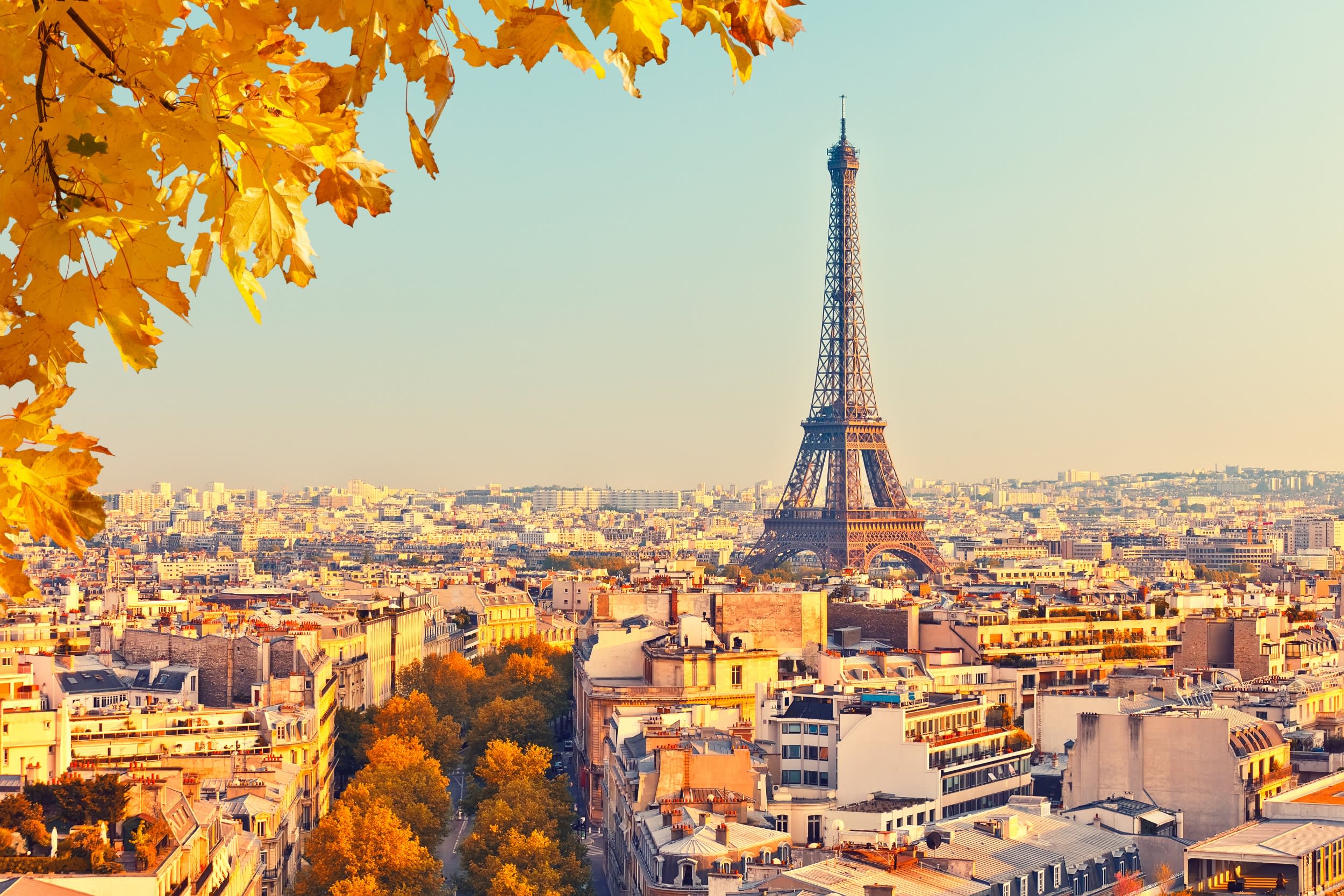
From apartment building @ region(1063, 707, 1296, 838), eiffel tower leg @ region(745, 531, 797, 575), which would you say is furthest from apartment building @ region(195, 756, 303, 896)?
eiffel tower leg @ region(745, 531, 797, 575)

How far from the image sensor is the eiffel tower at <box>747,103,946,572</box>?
113 meters

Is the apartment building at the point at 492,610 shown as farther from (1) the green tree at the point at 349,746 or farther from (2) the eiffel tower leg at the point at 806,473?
(1) the green tree at the point at 349,746

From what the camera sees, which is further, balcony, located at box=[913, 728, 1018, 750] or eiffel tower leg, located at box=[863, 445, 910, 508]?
eiffel tower leg, located at box=[863, 445, 910, 508]

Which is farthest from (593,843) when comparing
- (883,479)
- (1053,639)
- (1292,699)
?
(883,479)

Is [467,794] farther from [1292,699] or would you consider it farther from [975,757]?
[1292,699]

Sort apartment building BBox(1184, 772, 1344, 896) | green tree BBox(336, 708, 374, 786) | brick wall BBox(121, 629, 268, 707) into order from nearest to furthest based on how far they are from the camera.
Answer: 1. apartment building BBox(1184, 772, 1344, 896)
2. brick wall BBox(121, 629, 268, 707)
3. green tree BBox(336, 708, 374, 786)

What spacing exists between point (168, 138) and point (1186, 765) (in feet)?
99.8

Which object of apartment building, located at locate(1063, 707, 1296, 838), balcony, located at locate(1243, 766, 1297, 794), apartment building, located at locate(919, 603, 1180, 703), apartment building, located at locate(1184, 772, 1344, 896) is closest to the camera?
apartment building, located at locate(1184, 772, 1344, 896)

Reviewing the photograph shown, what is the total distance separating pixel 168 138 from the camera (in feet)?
8.72

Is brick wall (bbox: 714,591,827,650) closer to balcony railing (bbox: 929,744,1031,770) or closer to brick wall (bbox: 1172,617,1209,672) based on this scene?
brick wall (bbox: 1172,617,1209,672)

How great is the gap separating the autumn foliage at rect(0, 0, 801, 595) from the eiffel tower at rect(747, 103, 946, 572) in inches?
4284

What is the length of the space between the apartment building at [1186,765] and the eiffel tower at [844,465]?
78.8m

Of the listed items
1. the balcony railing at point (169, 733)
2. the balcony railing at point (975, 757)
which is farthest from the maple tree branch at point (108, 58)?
the balcony railing at point (169, 733)

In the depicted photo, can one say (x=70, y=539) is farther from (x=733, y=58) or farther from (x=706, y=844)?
(x=706, y=844)
